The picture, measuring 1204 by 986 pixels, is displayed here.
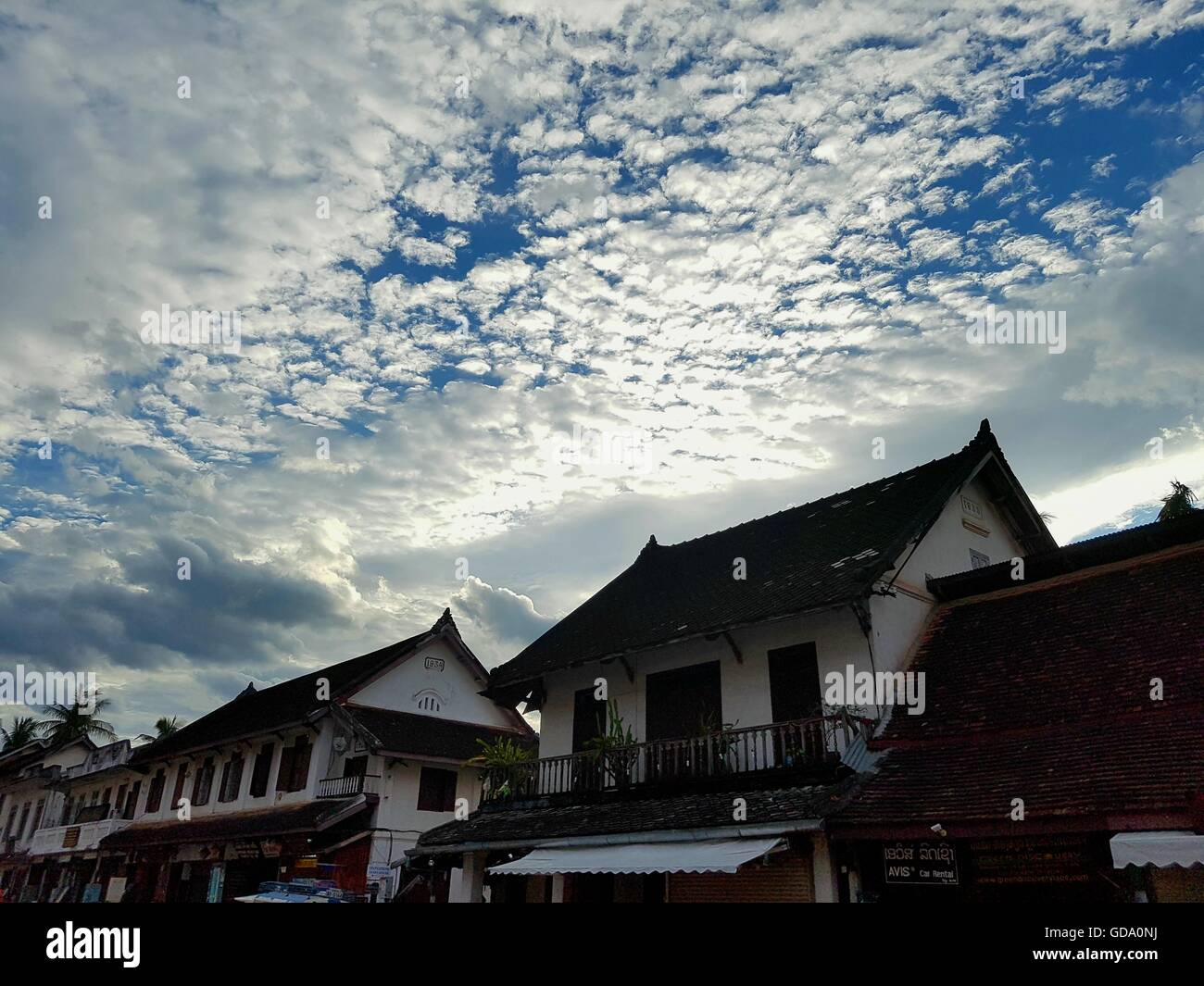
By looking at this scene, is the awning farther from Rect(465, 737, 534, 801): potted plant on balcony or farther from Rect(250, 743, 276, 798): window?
Rect(250, 743, 276, 798): window

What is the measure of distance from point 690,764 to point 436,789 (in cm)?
1380

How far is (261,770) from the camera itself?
1100 inches

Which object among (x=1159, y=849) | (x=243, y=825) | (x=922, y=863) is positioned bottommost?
(x=922, y=863)

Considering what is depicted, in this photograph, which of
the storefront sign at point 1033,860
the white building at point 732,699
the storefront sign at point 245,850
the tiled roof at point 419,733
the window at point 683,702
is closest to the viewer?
the storefront sign at point 1033,860

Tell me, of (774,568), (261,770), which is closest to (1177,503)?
(774,568)

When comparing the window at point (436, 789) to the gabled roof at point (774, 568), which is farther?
the window at point (436, 789)

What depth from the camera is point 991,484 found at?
58.5ft

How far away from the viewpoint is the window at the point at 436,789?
83.5 ft

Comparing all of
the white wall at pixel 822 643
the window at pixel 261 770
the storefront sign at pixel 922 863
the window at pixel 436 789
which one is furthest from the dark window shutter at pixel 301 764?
the storefront sign at pixel 922 863

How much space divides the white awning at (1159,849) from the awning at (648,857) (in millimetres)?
4150

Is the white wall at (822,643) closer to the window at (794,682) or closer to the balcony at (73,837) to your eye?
the window at (794,682)

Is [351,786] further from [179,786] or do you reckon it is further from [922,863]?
[922,863]

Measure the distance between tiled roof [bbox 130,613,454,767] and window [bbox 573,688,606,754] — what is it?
10444 millimetres

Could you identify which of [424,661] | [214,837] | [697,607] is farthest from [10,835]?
[697,607]
